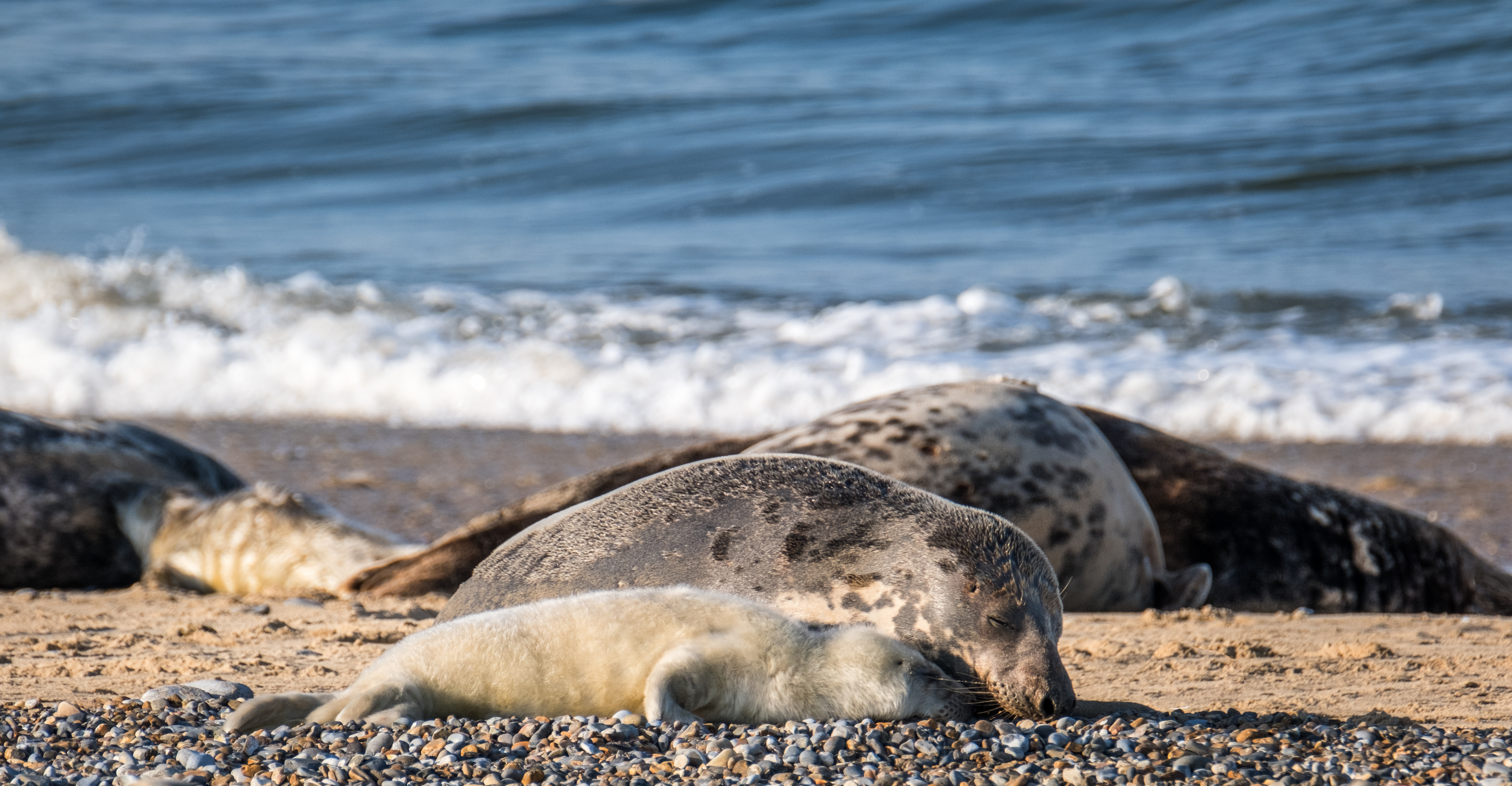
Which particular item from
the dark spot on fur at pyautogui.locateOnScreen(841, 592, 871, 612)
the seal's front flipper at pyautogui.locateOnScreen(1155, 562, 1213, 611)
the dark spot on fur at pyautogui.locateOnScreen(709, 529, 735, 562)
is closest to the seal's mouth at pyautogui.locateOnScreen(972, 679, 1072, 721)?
the dark spot on fur at pyautogui.locateOnScreen(841, 592, 871, 612)

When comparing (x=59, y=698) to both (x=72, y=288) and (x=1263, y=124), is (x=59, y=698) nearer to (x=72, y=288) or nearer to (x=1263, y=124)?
(x=72, y=288)

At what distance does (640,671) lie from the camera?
2.44 meters

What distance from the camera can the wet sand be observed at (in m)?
5.62

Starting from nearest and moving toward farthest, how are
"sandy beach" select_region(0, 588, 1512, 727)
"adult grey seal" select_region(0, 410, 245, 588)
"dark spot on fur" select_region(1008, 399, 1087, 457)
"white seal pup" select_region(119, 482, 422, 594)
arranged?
"sandy beach" select_region(0, 588, 1512, 727) < "dark spot on fur" select_region(1008, 399, 1087, 457) < "white seal pup" select_region(119, 482, 422, 594) < "adult grey seal" select_region(0, 410, 245, 588)

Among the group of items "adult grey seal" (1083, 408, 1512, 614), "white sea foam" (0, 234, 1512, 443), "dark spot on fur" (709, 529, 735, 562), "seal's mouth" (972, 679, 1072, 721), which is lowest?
"white sea foam" (0, 234, 1512, 443)

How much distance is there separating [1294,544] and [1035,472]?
1.08 meters

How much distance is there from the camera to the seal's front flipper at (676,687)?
229 centimetres

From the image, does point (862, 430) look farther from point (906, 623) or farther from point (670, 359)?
point (670, 359)

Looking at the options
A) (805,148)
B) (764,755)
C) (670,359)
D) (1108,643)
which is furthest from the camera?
(805,148)

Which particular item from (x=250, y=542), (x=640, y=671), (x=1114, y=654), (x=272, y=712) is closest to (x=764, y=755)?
(x=640, y=671)

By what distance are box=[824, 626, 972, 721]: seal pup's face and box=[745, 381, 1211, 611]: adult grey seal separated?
146 centimetres

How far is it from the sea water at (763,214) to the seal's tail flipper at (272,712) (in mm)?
5054

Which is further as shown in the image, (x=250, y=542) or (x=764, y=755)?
(x=250, y=542)

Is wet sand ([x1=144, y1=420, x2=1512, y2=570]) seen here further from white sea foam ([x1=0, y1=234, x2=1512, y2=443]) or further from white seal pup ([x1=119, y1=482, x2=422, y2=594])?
A: white seal pup ([x1=119, y1=482, x2=422, y2=594])
